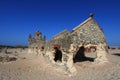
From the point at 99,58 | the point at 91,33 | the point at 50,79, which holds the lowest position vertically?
the point at 50,79

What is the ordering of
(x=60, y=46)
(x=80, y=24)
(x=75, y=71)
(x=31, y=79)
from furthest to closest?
(x=60, y=46)
(x=80, y=24)
(x=75, y=71)
(x=31, y=79)

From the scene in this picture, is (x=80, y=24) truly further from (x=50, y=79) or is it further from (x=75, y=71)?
(x=50, y=79)

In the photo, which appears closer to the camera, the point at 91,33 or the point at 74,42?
the point at 74,42

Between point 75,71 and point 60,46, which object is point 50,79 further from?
point 60,46

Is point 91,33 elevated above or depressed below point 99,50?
above

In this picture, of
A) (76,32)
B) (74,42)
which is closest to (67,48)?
(74,42)

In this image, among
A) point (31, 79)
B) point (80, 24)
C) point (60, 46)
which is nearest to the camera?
point (31, 79)

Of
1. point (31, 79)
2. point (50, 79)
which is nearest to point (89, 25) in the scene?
point (50, 79)

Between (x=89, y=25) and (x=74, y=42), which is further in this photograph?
(x=89, y=25)

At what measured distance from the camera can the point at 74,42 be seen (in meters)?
12.9

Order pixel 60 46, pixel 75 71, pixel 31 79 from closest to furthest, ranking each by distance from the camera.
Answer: pixel 31 79, pixel 75 71, pixel 60 46

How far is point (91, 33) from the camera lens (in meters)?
13.9

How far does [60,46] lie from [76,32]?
88.0 inches

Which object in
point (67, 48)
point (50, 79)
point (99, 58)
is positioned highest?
point (67, 48)
